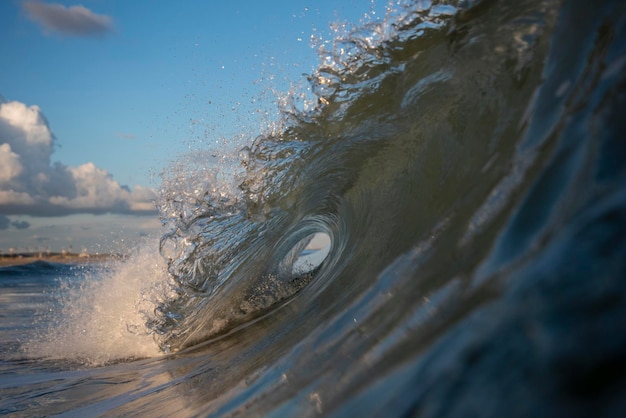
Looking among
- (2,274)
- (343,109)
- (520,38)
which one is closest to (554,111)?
(520,38)

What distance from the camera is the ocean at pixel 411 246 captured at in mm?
676

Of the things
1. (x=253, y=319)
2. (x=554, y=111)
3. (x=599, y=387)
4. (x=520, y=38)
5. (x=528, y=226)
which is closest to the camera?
(x=599, y=387)

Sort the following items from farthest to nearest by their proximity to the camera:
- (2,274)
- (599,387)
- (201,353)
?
(2,274), (201,353), (599,387)

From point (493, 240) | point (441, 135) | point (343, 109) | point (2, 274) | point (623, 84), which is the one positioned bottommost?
point (493, 240)

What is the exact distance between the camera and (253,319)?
3.37 m

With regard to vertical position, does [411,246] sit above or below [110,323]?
below

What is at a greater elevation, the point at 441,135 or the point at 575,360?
the point at 441,135

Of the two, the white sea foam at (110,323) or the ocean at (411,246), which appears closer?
the ocean at (411,246)

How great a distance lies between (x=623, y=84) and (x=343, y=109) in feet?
6.02

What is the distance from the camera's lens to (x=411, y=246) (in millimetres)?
1473

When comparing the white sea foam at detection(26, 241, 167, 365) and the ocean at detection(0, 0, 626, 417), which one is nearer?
the ocean at detection(0, 0, 626, 417)

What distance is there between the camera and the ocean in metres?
0.68

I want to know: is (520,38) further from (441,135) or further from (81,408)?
(81,408)

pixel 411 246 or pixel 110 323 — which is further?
pixel 110 323
